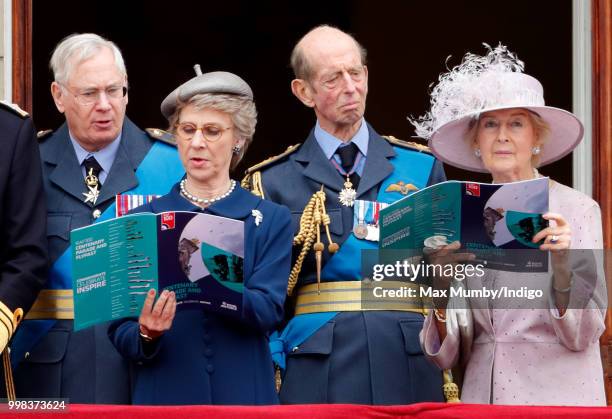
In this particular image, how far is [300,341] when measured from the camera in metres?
5.12

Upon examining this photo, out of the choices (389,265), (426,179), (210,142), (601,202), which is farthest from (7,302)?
(601,202)

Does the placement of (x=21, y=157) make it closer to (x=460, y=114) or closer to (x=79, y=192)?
(x=79, y=192)

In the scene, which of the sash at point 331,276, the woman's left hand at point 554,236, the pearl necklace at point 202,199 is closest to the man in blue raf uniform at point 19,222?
the pearl necklace at point 202,199

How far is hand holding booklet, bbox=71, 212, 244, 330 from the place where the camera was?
4375mm

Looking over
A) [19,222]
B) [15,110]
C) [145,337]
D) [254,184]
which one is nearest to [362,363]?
[254,184]

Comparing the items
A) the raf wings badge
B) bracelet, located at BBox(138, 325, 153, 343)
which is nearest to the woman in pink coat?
the raf wings badge

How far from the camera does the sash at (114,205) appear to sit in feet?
16.4

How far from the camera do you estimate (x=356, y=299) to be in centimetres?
513

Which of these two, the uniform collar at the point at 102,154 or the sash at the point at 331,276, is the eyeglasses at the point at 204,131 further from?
the sash at the point at 331,276

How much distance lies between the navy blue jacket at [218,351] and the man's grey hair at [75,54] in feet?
3.16

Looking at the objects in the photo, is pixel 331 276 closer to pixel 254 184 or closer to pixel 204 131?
pixel 254 184

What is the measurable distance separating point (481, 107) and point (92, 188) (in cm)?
133

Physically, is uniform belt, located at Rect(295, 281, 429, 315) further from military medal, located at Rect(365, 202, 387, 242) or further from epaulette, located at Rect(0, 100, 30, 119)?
epaulette, located at Rect(0, 100, 30, 119)

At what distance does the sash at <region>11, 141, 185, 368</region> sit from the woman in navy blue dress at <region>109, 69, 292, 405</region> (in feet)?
1.24
